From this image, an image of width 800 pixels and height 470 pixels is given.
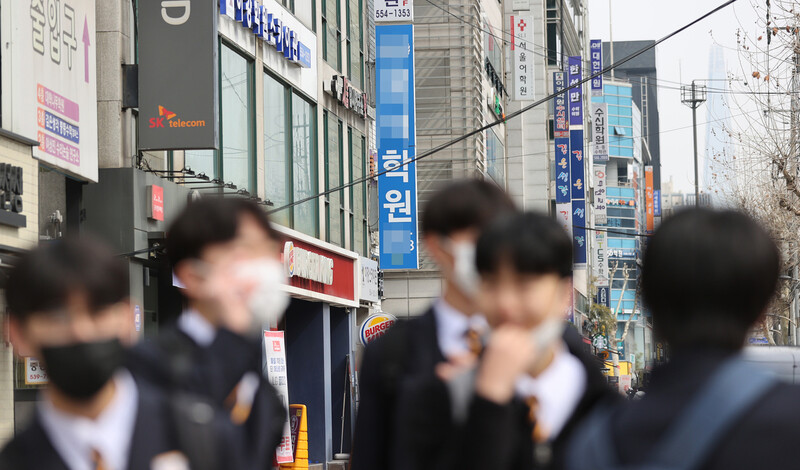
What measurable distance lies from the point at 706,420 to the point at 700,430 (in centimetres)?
2

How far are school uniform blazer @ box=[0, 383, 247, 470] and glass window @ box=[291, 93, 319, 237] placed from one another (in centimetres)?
2081

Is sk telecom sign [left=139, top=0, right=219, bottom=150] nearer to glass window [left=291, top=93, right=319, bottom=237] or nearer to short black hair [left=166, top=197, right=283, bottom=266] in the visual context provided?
glass window [left=291, top=93, right=319, bottom=237]

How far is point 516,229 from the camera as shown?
8.22ft

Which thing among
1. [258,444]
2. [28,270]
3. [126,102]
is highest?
[126,102]

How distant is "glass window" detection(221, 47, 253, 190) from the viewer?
19297 mm

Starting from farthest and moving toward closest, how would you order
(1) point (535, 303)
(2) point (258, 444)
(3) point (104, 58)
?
(3) point (104, 58), (2) point (258, 444), (1) point (535, 303)

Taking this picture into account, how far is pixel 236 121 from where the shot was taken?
1998cm

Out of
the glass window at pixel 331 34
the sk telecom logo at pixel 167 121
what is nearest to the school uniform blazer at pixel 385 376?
the sk telecom logo at pixel 167 121

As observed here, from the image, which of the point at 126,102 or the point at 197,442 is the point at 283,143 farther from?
the point at 197,442

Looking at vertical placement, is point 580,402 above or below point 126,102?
below

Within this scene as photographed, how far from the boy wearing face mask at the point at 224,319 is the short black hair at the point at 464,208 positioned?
43 cm

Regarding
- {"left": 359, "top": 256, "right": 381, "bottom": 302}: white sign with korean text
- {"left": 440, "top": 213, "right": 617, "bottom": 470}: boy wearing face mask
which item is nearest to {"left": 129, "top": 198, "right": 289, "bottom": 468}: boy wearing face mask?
{"left": 440, "top": 213, "right": 617, "bottom": 470}: boy wearing face mask

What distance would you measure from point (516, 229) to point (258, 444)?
3.08 ft

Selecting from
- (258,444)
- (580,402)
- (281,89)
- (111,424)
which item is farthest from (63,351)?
(281,89)
